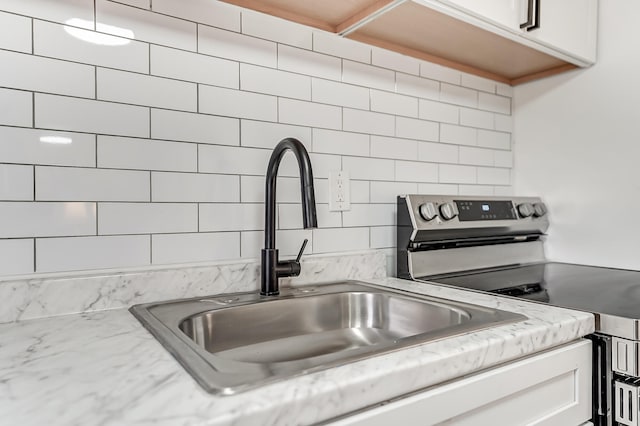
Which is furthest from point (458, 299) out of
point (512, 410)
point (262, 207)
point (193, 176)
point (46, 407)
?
point (46, 407)

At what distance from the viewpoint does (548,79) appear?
1.71 m

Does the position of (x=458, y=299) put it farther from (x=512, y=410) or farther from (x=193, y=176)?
(x=193, y=176)

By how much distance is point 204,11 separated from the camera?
1.07m

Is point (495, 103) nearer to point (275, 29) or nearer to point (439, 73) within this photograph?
point (439, 73)

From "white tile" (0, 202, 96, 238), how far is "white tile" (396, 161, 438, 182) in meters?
0.94

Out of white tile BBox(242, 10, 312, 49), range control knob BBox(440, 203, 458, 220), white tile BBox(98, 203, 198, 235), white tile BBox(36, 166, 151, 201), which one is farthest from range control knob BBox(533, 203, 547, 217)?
white tile BBox(36, 166, 151, 201)

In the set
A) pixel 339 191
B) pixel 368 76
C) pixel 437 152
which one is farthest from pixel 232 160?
pixel 437 152

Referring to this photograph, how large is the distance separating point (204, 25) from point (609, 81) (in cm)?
140

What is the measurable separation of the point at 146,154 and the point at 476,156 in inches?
49.2

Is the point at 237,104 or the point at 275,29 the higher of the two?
the point at 275,29

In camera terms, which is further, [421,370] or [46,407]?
[421,370]

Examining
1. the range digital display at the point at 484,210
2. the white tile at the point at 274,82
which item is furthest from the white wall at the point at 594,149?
the white tile at the point at 274,82

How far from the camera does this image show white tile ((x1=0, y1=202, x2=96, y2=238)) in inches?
33.4

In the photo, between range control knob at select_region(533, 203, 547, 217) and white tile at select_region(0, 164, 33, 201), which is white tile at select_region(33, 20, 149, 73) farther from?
range control knob at select_region(533, 203, 547, 217)
